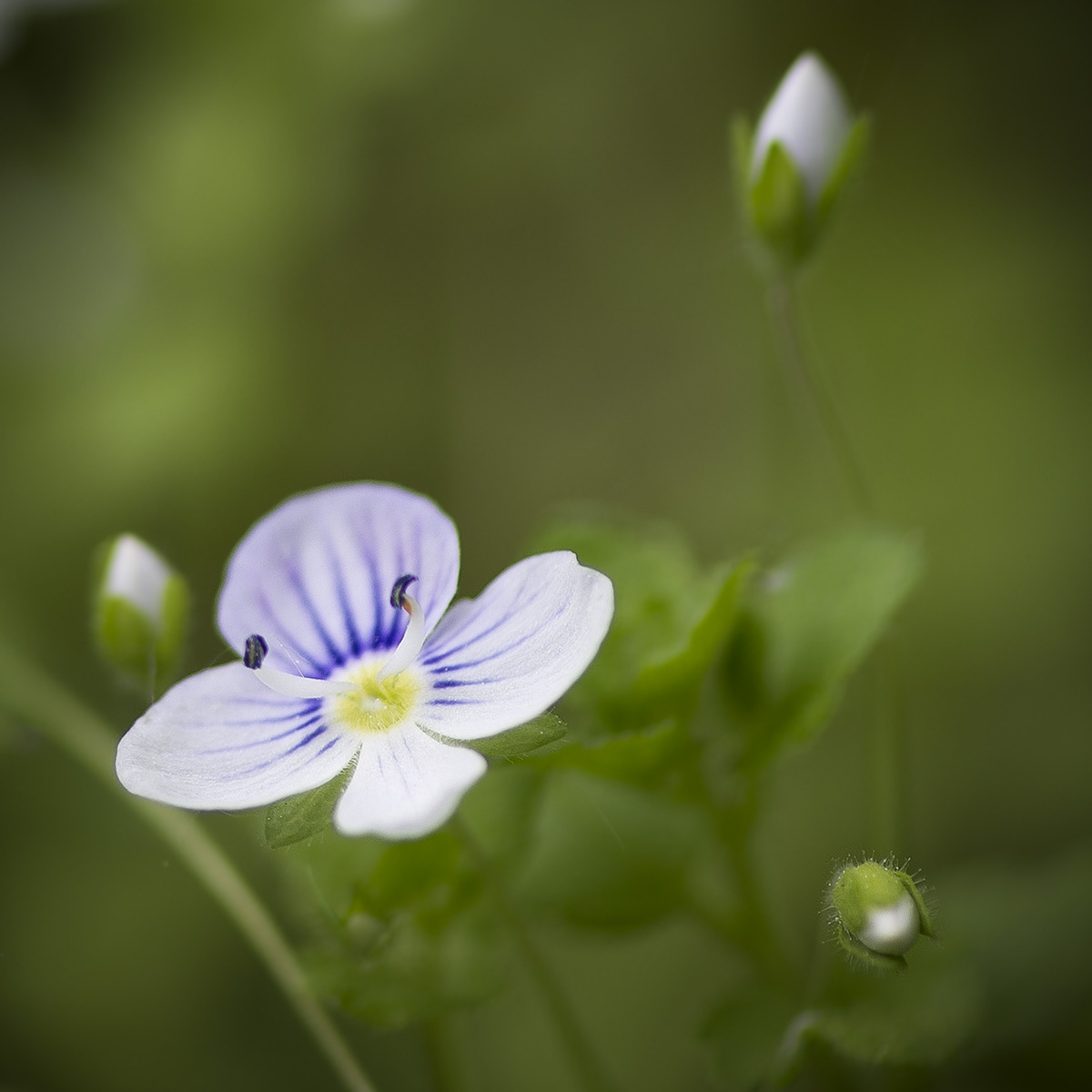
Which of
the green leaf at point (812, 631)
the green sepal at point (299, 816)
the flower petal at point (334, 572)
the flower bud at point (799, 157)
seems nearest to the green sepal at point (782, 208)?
the flower bud at point (799, 157)

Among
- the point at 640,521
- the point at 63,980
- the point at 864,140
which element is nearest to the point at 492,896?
the point at 864,140

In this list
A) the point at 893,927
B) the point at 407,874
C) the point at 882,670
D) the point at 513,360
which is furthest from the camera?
the point at 513,360

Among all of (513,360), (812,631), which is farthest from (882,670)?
(513,360)

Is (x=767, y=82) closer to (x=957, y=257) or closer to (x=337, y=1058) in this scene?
(x=957, y=257)

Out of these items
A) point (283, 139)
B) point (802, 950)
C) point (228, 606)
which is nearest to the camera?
point (228, 606)

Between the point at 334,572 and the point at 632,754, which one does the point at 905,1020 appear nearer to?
the point at 632,754

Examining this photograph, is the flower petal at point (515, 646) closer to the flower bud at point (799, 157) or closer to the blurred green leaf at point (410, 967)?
the blurred green leaf at point (410, 967)

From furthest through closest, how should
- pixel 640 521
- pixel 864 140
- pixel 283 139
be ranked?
pixel 283 139 < pixel 640 521 < pixel 864 140
